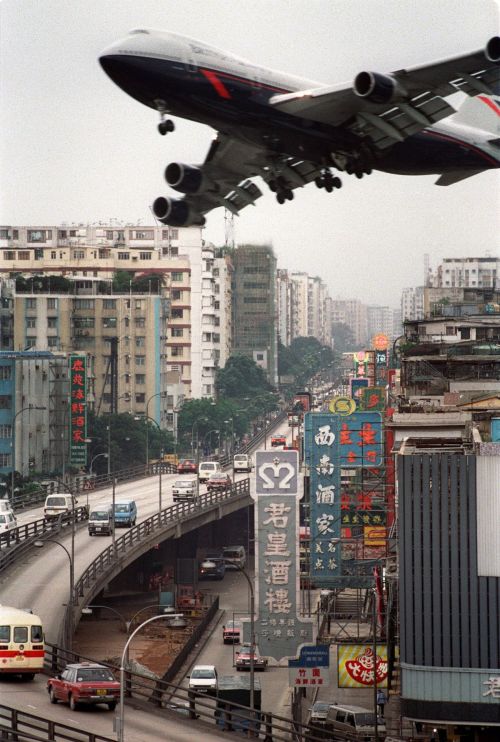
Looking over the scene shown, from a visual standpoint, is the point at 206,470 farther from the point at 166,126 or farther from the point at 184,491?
the point at 166,126

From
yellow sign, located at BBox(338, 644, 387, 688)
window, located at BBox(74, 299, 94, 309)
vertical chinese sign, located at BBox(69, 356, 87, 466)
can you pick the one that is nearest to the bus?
yellow sign, located at BBox(338, 644, 387, 688)

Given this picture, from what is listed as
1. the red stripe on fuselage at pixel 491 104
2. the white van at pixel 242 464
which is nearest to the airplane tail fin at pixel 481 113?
the red stripe on fuselage at pixel 491 104

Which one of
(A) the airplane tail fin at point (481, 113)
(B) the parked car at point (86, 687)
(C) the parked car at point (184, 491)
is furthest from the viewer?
(C) the parked car at point (184, 491)

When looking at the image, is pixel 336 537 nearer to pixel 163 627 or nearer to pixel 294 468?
pixel 294 468

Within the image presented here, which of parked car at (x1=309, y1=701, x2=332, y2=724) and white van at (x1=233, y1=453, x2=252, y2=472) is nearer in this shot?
parked car at (x1=309, y1=701, x2=332, y2=724)

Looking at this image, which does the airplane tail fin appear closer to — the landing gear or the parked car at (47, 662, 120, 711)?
the landing gear

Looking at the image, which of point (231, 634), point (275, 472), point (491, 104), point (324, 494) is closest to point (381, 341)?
point (231, 634)

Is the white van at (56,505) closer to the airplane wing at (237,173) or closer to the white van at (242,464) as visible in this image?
the white van at (242,464)
